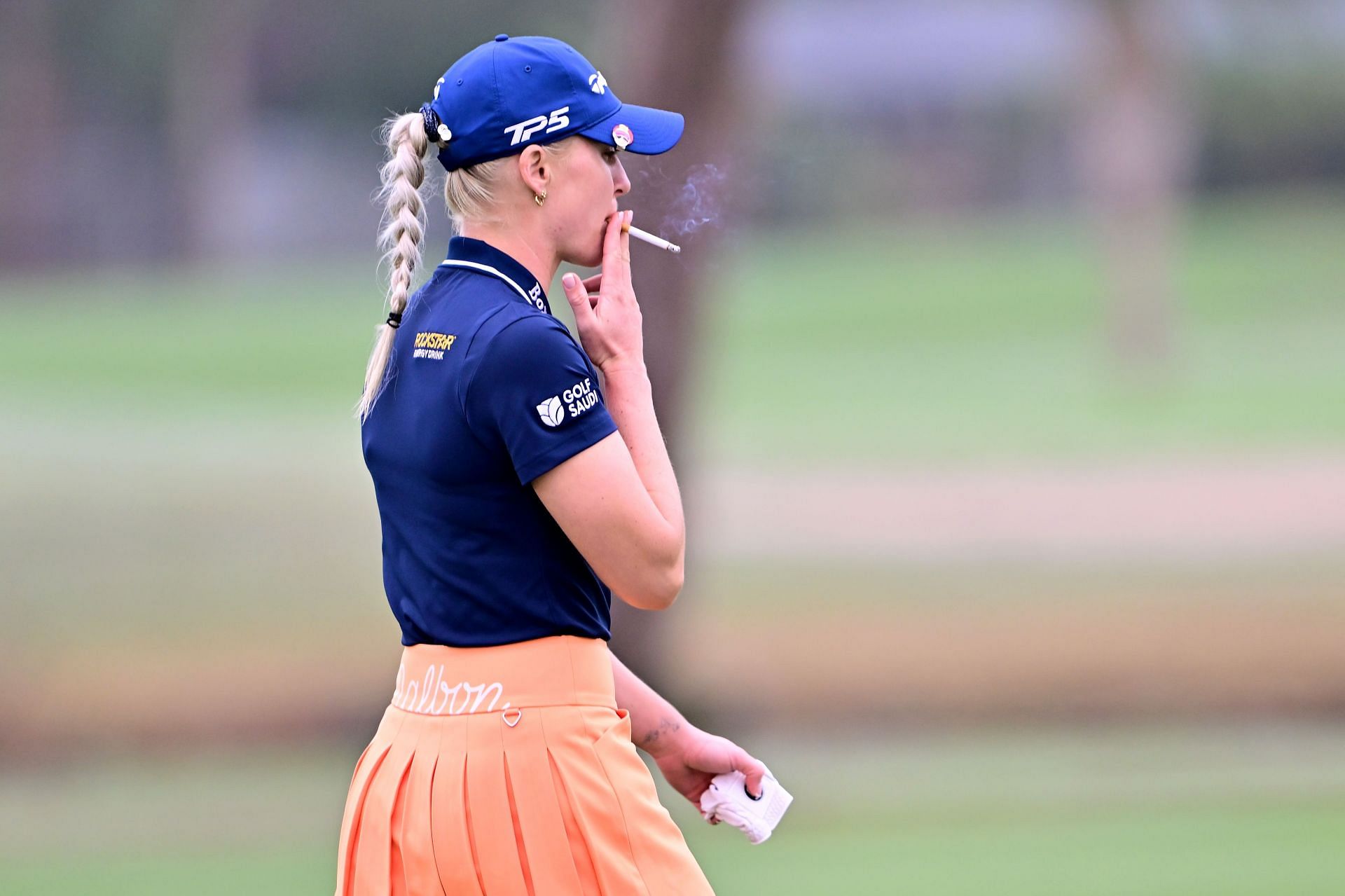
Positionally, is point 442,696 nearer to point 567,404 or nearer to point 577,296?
point 567,404

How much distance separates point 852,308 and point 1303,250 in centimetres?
930

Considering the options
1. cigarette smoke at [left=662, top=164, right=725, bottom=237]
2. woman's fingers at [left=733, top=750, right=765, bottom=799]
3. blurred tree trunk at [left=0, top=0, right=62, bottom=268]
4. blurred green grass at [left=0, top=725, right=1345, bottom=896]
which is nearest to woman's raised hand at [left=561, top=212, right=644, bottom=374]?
woman's fingers at [left=733, top=750, right=765, bottom=799]

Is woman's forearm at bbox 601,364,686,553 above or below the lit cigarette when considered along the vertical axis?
below

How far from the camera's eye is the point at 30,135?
20.6m

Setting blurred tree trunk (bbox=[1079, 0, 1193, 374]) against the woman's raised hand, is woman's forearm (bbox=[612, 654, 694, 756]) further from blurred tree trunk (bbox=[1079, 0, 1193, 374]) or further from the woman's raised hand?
blurred tree trunk (bbox=[1079, 0, 1193, 374])

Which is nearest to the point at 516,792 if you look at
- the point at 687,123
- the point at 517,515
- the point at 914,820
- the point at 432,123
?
the point at 517,515

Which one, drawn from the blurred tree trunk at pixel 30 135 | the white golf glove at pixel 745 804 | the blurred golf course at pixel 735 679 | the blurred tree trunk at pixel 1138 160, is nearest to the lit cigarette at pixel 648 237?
the blurred golf course at pixel 735 679

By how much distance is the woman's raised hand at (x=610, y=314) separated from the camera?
6.79 feet

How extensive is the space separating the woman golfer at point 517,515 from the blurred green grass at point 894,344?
5.91m

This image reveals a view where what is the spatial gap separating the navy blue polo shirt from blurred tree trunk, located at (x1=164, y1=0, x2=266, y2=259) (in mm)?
14491

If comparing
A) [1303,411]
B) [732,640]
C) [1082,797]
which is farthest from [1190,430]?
[1082,797]

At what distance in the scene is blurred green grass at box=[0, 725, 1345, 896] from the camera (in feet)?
18.1

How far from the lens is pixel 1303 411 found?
21703 mm

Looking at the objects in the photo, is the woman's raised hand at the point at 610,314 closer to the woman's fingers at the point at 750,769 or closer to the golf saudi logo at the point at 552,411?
the golf saudi logo at the point at 552,411
